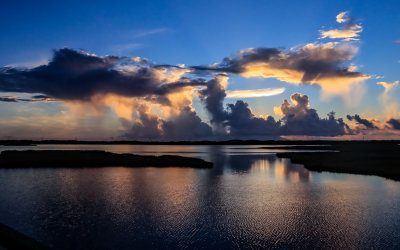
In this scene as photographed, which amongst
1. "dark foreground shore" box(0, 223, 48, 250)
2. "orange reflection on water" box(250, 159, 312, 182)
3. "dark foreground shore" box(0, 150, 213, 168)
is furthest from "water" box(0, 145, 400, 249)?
"dark foreground shore" box(0, 150, 213, 168)

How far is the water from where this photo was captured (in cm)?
1850

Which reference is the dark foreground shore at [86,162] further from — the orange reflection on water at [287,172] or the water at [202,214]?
the water at [202,214]

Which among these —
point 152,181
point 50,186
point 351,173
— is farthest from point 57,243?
point 351,173

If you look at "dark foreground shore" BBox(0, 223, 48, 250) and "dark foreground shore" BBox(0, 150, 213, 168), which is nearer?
"dark foreground shore" BBox(0, 223, 48, 250)

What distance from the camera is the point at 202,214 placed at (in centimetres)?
2491

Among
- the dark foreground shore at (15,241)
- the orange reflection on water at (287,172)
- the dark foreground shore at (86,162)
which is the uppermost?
the dark foreground shore at (15,241)

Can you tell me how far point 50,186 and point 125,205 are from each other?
1652 cm

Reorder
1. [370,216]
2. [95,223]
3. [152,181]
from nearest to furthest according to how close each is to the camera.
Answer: [95,223] < [370,216] < [152,181]

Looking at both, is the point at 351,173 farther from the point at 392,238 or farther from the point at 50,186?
the point at 50,186

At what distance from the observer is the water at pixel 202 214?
60.7ft

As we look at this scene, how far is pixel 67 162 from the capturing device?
67625 mm

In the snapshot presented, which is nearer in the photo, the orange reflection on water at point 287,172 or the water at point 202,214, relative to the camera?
the water at point 202,214

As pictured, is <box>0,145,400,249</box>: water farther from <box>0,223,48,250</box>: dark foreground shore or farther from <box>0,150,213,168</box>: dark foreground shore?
<box>0,150,213,168</box>: dark foreground shore

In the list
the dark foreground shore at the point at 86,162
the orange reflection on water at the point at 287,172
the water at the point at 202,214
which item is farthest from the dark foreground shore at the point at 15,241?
the dark foreground shore at the point at 86,162
